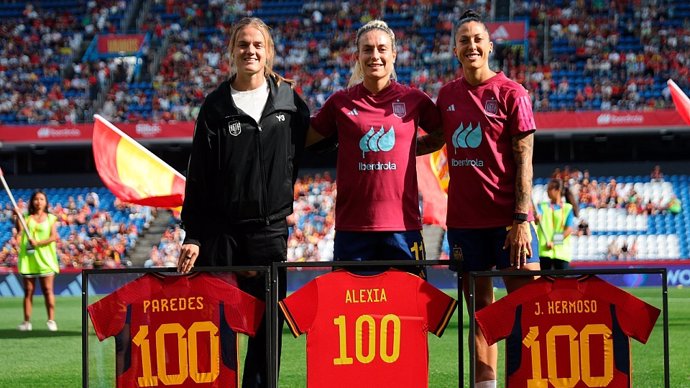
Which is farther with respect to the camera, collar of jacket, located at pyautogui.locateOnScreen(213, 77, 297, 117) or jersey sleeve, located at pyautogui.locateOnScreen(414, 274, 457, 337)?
collar of jacket, located at pyautogui.locateOnScreen(213, 77, 297, 117)

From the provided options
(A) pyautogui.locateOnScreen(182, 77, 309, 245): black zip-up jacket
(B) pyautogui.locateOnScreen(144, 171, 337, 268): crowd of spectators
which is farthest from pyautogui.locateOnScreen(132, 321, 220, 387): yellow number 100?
(B) pyautogui.locateOnScreen(144, 171, 337, 268): crowd of spectators

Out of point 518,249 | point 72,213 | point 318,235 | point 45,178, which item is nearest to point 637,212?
point 318,235

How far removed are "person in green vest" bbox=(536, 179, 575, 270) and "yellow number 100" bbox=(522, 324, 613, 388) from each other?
736 cm

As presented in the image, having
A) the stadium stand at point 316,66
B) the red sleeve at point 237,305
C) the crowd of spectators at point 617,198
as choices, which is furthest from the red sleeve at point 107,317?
the crowd of spectators at point 617,198

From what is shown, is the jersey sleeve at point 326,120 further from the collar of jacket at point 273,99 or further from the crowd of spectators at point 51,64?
the crowd of spectators at point 51,64

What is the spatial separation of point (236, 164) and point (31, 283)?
8.74m

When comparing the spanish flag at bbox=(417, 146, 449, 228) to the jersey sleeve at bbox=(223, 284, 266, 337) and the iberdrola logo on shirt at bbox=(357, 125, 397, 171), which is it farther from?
the jersey sleeve at bbox=(223, 284, 266, 337)

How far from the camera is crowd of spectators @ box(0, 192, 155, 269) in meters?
27.1

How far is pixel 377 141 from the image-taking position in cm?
595

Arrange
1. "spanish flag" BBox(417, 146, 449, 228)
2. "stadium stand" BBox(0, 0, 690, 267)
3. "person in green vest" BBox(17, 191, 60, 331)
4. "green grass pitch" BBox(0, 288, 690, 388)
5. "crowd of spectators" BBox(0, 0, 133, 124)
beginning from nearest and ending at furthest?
"green grass pitch" BBox(0, 288, 690, 388) → "spanish flag" BBox(417, 146, 449, 228) → "person in green vest" BBox(17, 191, 60, 331) → "stadium stand" BBox(0, 0, 690, 267) → "crowd of spectators" BBox(0, 0, 133, 124)

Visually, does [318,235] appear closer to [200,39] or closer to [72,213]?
[72,213]

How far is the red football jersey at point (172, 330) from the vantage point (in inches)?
221

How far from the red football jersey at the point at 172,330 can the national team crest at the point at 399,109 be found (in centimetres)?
133

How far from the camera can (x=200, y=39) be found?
36.2 m
